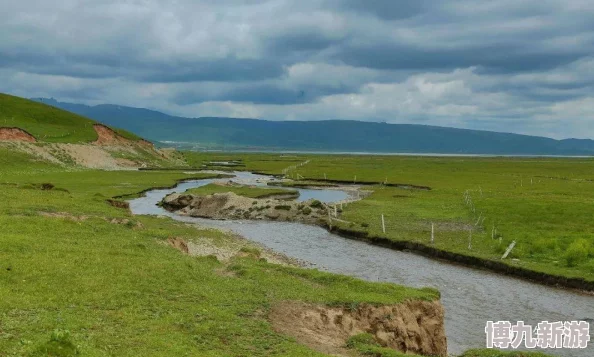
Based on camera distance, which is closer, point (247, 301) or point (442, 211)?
point (247, 301)

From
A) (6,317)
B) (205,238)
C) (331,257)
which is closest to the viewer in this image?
(6,317)

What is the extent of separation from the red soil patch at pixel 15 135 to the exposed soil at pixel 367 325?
109 metres

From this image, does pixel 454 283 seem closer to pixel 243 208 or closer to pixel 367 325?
pixel 367 325

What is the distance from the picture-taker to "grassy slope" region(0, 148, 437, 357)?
51.8 ft

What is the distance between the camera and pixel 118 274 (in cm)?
2262

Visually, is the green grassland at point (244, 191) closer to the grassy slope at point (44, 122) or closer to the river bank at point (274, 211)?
the river bank at point (274, 211)

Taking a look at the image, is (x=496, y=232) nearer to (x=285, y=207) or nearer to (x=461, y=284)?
(x=461, y=284)

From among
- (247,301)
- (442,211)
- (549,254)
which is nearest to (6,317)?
(247,301)

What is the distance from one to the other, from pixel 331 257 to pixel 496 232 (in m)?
16.9

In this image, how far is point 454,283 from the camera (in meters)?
35.6

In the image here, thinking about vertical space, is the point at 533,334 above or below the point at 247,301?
below

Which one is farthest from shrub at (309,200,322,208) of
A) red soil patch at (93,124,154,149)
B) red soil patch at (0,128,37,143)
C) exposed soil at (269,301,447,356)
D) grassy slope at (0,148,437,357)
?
red soil patch at (93,124,154,149)

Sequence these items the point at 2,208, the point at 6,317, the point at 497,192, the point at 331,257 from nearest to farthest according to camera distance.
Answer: the point at 6,317
the point at 2,208
the point at 331,257
the point at 497,192

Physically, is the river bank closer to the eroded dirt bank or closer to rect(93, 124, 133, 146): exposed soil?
the eroded dirt bank
